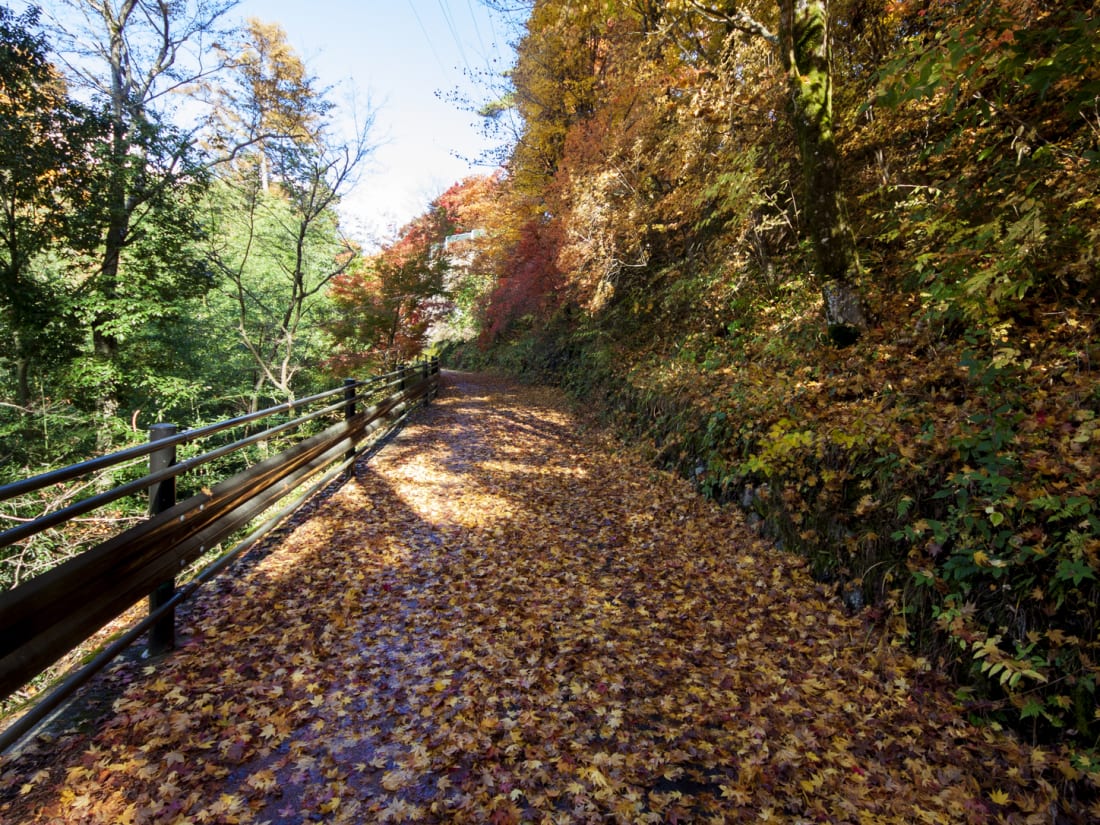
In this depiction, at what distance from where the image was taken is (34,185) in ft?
27.8

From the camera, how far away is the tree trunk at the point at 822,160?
19.1 ft

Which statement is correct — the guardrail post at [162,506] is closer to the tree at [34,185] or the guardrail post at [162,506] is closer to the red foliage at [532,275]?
the tree at [34,185]

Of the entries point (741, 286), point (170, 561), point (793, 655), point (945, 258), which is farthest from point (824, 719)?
point (741, 286)

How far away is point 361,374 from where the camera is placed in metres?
19.1

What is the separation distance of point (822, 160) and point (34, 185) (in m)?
12.1

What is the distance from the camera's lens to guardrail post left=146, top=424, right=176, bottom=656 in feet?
9.89

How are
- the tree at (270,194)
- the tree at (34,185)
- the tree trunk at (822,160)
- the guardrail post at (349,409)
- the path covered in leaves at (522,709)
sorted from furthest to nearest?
the tree at (270,194) < the tree at (34,185) < the guardrail post at (349,409) < the tree trunk at (822,160) < the path covered in leaves at (522,709)

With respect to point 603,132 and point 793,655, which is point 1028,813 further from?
point 603,132

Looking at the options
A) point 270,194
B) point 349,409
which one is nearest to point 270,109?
point 270,194

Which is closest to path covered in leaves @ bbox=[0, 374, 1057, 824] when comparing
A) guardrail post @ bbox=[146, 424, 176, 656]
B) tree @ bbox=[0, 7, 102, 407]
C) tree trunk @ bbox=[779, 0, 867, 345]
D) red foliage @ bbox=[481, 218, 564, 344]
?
guardrail post @ bbox=[146, 424, 176, 656]

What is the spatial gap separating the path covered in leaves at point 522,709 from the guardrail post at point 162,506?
13 cm

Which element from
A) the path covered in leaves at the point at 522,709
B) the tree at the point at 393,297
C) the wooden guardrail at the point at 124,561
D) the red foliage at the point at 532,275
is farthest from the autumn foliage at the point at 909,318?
the tree at the point at 393,297

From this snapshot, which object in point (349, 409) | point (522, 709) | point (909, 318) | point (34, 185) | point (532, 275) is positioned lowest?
point (522, 709)

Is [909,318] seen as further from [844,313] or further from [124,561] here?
[124,561]
